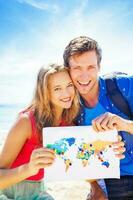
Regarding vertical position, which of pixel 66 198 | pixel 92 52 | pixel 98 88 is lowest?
pixel 66 198

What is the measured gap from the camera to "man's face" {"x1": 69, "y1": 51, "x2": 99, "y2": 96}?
3886 mm

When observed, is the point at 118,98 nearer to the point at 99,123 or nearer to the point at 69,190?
the point at 99,123

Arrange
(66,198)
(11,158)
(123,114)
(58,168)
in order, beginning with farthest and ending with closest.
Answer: (66,198), (123,114), (11,158), (58,168)

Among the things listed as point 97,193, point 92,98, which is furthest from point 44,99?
point 97,193

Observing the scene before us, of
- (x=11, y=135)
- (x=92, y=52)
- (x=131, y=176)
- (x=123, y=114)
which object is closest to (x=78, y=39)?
(x=92, y=52)

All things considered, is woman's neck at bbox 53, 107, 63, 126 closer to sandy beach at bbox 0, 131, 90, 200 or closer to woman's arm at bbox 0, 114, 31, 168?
woman's arm at bbox 0, 114, 31, 168

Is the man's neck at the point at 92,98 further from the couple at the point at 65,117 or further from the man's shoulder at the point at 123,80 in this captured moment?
the man's shoulder at the point at 123,80

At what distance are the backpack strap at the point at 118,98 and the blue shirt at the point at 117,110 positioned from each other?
1.4 inches

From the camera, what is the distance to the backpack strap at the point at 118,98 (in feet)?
12.4

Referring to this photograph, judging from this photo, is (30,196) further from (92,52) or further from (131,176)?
(92,52)

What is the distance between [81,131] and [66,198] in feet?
8.91

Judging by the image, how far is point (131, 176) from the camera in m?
4.07

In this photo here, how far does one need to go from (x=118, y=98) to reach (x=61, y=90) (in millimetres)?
552

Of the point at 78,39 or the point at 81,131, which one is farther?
the point at 78,39
